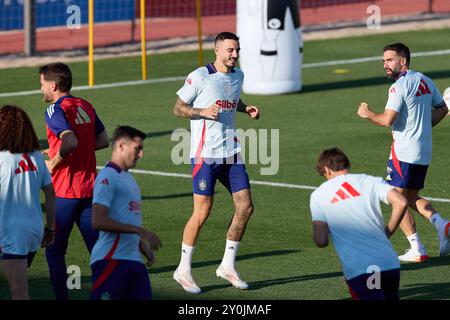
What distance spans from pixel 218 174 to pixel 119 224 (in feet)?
11.4

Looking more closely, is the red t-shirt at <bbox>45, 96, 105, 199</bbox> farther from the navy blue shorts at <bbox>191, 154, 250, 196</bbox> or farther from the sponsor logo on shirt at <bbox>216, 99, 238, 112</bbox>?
the sponsor logo on shirt at <bbox>216, 99, 238, 112</bbox>

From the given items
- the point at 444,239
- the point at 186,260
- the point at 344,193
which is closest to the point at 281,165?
the point at 444,239

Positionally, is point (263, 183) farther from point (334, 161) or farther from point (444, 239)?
point (334, 161)

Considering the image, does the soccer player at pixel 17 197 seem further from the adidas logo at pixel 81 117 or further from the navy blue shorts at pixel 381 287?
the navy blue shorts at pixel 381 287

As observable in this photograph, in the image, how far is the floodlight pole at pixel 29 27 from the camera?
30734 millimetres

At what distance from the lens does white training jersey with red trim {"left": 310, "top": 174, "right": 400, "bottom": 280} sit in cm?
1030

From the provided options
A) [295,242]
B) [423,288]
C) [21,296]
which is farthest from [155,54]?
[21,296]

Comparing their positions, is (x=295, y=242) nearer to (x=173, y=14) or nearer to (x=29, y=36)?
(x=29, y=36)

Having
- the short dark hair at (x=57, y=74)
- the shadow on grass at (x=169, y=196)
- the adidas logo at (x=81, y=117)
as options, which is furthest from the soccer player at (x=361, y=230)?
the shadow on grass at (x=169, y=196)

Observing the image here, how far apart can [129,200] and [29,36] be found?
70.3 ft

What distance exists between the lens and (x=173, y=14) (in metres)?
38.1

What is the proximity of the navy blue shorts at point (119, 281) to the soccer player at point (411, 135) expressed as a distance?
4.78m

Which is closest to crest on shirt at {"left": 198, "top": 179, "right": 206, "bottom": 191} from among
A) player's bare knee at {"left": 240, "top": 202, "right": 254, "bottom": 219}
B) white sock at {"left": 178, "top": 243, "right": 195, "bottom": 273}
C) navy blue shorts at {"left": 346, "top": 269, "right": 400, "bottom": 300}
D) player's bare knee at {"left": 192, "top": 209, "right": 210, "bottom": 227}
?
player's bare knee at {"left": 192, "top": 209, "right": 210, "bottom": 227}

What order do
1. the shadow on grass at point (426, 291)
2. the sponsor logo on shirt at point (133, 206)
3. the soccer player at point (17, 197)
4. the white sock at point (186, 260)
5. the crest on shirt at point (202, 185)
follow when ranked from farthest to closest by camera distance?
1. the crest on shirt at point (202, 185)
2. the white sock at point (186, 260)
3. the shadow on grass at point (426, 291)
4. the soccer player at point (17, 197)
5. the sponsor logo on shirt at point (133, 206)
